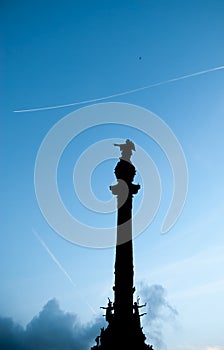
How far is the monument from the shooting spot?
32.3 meters

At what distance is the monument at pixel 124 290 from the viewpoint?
32312mm

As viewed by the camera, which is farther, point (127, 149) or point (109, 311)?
point (127, 149)

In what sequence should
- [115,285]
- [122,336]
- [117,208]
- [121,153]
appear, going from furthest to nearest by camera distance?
[121,153]
[117,208]
[115,285]
[122,336]

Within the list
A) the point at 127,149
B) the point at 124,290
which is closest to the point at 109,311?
the point at 124,290

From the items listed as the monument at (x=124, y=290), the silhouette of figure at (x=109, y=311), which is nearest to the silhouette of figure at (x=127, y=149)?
the monument at (x=124, y=290)

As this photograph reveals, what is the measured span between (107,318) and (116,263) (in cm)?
471

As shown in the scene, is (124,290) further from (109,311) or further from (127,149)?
(127,149)

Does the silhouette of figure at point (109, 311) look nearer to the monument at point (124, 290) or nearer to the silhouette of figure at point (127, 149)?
the monument at point (124, 290)

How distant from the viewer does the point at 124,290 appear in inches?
1339

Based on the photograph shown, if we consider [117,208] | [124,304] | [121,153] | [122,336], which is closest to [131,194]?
[117,208]

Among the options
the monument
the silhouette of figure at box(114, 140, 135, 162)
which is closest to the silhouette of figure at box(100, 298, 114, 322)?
the monument

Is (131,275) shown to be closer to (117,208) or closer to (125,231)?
(125,231)

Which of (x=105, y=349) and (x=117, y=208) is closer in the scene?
(x=105, y=349)

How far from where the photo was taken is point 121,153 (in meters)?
40.8
